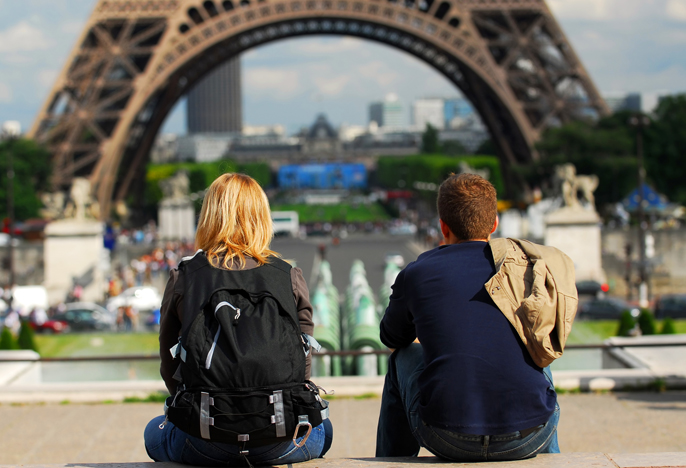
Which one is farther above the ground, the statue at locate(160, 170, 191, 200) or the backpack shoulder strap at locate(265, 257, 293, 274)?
the statue at locate(160, 170, 191, 200)

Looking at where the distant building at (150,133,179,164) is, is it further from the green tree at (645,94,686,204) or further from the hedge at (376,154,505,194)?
the green tree at (645,94,686,204)

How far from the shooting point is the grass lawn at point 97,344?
14.3 metres

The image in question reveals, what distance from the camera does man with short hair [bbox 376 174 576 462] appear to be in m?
3.02

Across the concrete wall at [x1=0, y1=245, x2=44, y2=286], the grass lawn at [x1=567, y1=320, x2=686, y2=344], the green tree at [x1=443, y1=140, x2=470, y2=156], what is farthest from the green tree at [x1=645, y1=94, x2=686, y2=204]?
the green tree at [x1=443, y1=140, x2=470, y2=156]

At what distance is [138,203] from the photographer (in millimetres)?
46906

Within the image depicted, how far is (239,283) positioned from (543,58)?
113 ft

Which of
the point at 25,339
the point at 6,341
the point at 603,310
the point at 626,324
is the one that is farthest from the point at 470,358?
the point at 603,310

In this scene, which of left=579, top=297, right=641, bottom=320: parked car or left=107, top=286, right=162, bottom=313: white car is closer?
left=579, top=297, right=641, bottom=320: parked car

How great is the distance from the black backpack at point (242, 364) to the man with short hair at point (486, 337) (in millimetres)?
452

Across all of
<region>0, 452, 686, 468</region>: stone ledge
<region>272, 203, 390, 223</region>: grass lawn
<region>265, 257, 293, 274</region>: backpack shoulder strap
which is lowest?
<region>272, 203, 390, 223</region>: grass lawn

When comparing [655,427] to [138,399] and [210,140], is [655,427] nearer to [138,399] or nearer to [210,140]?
[138,399]

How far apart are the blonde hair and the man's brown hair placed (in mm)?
694

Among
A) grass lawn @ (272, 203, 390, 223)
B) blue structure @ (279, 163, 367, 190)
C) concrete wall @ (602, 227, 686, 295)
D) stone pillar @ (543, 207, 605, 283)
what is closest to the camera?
stone pillar @ (543, 207, 605, 283)

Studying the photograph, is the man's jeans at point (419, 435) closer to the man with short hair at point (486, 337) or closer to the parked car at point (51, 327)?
the man with short hair at point (486, 337)
